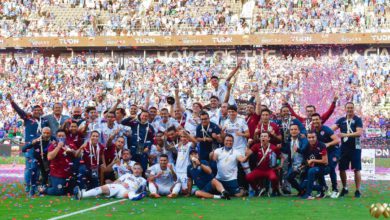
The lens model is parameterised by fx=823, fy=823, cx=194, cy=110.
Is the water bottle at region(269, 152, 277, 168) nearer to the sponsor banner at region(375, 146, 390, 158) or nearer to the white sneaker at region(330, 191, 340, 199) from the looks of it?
the white sneaker at region(330, 191, 340, 199)

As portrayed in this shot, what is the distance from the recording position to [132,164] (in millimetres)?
16859

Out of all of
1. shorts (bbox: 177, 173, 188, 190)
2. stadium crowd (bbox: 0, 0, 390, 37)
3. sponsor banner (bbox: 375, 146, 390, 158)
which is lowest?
sponsor banner (bbox: 375, 146, 390, 158)

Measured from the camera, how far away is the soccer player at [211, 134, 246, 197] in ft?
53.1

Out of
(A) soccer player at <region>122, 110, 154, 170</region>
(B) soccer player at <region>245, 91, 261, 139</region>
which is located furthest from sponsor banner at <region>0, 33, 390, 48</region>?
(A) soccer player at <region>122, 110, 154, 170</region>

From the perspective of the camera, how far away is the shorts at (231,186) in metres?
16.2

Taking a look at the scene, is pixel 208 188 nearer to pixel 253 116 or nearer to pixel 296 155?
pixel 296 155

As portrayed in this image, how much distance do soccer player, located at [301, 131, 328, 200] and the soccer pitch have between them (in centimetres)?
37

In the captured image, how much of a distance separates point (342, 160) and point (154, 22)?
37379 mm

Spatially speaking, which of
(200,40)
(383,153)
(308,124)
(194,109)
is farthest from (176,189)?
(200,40)

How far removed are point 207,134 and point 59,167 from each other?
3.09 meters

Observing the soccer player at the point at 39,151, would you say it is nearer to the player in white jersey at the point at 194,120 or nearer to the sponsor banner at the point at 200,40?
the player in white jersey at the point at 194,120

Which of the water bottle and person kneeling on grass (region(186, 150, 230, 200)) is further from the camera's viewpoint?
the water bottle

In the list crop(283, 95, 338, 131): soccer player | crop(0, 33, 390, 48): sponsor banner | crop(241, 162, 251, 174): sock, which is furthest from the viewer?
A: crop(0, 33, 390, 48): sponsor banner

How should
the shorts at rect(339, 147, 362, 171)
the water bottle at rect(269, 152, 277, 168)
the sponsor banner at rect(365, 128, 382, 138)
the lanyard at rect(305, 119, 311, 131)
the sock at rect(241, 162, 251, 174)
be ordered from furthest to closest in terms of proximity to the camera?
the sponsor banner at rect(365, 128, 382, 138), the lanyard at rect(305, 119, 311, 131), the sock at rect(241, 162, 251, 174), the shorts at rect(339, 147, 362, 171), the water bottle at rect(269, 152, 277, 168)
